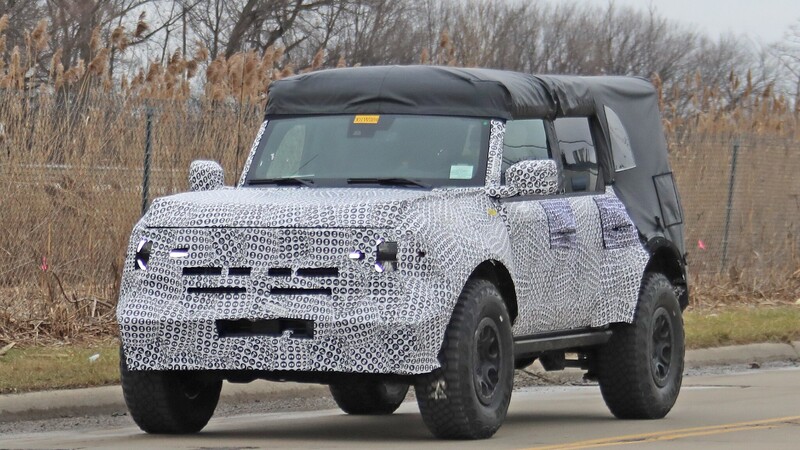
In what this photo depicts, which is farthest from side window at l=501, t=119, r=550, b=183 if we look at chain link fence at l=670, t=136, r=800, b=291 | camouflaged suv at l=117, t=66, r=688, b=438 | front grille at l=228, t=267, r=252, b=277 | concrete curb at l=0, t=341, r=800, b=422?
chain link fence at l=670, t=136, r=800, b=291

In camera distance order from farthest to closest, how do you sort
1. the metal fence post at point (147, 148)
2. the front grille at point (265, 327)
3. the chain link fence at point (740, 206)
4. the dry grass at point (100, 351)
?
the chain link fence at point (740, 206)
the metal fence post at point (147, 148)
the dry grass at point (100, 351)
the front grille at point (265, 327)

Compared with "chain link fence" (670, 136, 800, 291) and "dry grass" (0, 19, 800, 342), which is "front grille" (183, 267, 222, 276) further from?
"chain link fence" (670, 136, 800, 291)

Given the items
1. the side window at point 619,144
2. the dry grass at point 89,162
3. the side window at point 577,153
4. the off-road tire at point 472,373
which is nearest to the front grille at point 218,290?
the off-road tire at point 472,373

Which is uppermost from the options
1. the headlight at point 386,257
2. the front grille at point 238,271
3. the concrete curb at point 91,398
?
the headlight at point 386,257

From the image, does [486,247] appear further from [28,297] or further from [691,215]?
[691,215]

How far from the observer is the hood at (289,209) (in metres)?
8.24

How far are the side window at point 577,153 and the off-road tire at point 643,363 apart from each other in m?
0.78

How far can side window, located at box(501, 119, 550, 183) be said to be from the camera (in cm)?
961

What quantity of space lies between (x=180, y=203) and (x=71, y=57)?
3070cm

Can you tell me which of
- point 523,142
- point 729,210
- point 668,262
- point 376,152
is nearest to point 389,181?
point 376,152

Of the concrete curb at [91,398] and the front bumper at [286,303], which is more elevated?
the front bumper at [286,303]

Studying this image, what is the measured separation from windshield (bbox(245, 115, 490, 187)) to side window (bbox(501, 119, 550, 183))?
0.61ft

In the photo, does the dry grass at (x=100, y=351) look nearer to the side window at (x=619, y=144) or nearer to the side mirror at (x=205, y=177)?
the side mirror at (x=205, y=177)

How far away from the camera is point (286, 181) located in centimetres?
954
